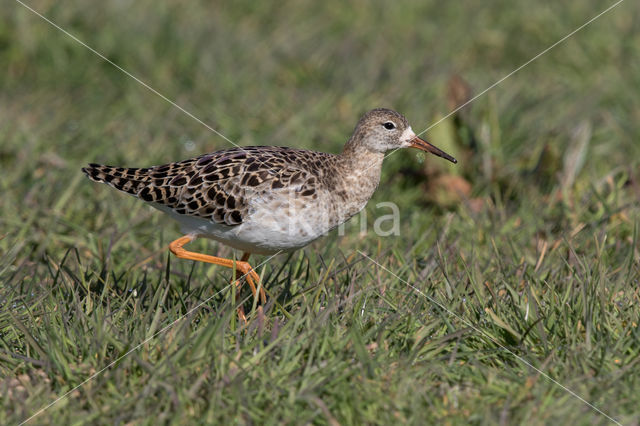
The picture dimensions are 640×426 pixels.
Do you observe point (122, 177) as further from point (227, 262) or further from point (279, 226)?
point (279, 226)

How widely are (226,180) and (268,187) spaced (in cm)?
33

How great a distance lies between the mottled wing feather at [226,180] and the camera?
220 inches

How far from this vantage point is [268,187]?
18.3 feet

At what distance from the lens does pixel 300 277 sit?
20.1ft

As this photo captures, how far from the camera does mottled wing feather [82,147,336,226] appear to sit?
5590mm

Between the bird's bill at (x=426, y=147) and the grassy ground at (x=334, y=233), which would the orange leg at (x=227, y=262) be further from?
the bird's bill at (x=426, y=147)

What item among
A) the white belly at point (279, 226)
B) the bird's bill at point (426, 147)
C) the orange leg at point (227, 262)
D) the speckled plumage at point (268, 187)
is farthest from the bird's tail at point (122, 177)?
the bird's bill at point (426, 147)

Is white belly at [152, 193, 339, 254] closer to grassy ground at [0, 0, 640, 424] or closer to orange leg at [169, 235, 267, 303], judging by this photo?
orange leg at [169, 235, 267, 303]

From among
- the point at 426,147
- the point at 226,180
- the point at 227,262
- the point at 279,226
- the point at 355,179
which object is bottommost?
the point at 227,262

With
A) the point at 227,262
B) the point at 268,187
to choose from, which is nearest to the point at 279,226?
the point at 268,187

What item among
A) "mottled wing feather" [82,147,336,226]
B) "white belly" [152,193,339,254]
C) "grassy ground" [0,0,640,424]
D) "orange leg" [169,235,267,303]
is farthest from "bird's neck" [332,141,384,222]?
"orange leg" [169,235,267,303]

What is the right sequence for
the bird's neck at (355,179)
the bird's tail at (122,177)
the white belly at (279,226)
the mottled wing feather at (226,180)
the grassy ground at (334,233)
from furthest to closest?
the bird's tail at (122,177) → the bird's neck at (355,179) → the mottled wing feather at (226,180) → the white belly at (279,226) → the grassy ground at (334,233)

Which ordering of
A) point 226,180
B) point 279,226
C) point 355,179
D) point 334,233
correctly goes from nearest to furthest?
point 279,226 → point 226,180 → point 355,179 → point 334,233

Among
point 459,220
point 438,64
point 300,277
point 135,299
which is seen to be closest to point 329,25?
point 438,64
